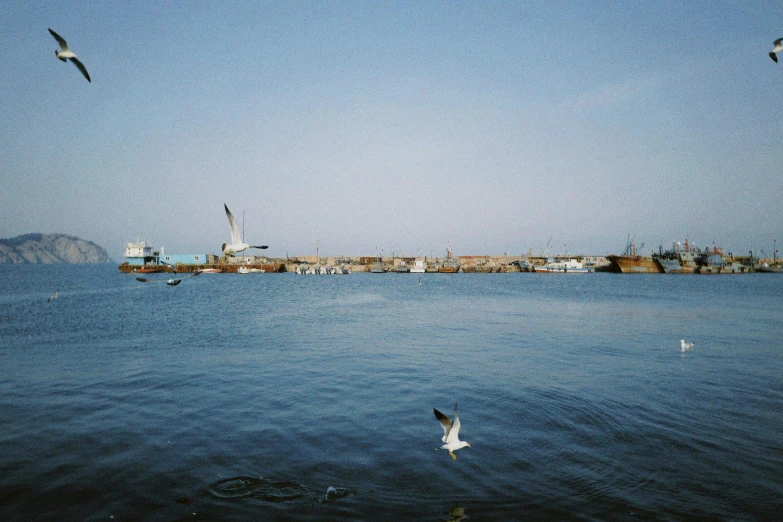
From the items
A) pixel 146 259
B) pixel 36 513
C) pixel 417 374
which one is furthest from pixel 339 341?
pixel 146 259

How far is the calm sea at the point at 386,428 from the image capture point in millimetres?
8109

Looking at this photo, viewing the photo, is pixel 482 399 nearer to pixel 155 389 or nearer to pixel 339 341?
pixel 155 389

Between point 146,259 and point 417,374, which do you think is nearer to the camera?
point 417,374

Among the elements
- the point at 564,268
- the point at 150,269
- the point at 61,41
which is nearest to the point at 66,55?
the point at 61,41

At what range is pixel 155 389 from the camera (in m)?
15.4

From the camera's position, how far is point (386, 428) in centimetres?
1171

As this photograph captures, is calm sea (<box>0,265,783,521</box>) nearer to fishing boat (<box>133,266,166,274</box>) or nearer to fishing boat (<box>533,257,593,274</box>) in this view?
fishing boat (<box>133,266,166,274</box>)

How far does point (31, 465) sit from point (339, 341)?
54.2ft

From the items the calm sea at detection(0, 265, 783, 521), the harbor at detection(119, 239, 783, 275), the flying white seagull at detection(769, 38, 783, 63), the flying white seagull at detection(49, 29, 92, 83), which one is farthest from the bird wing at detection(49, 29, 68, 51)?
the harbor at detection(119, 239, 783, 275)

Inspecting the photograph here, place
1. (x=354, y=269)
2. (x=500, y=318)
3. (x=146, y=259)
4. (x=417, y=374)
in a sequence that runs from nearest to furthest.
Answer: (x=417, y=374) < (x=500, y=318) < (x=146, y=259) < (x=354, y=269)

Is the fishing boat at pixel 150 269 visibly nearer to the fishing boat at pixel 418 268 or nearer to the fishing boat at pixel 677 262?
the fishing boat at pixel 418 268

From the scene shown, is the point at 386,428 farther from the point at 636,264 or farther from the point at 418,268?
the point at 636,264

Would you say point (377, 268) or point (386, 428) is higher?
point (377, 268)

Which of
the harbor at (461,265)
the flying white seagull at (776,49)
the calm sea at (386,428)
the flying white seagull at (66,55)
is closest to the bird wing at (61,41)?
the flying white seagull at (66,55)
